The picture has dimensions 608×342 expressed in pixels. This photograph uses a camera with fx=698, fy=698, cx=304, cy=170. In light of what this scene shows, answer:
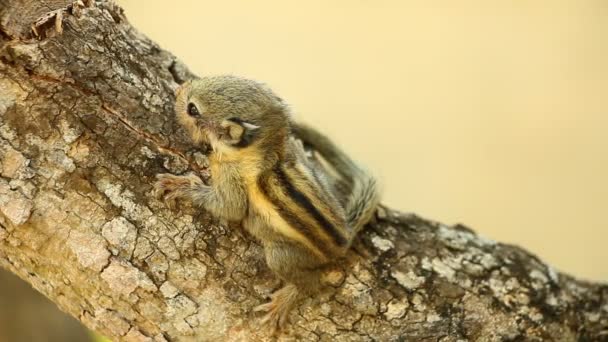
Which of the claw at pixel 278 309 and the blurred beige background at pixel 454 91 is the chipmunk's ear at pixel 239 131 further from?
the blurred beige background at pixel 454 91

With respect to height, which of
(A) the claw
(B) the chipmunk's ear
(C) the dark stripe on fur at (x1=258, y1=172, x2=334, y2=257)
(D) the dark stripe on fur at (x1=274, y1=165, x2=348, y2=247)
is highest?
(B) the chipmunk's ear

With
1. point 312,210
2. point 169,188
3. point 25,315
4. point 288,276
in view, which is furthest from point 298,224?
point 25,315

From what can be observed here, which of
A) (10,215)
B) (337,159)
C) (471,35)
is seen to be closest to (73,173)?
(10,215)

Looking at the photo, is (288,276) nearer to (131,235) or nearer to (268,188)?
(268,188)

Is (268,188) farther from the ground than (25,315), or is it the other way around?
(268,188)

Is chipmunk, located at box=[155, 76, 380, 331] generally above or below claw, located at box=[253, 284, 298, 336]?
above

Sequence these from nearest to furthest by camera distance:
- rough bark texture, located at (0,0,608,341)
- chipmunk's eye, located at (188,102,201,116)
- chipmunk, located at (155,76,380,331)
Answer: rough bark texture, located at (0,0,608,341) < chipmunk, located at (155,76,380,331) < chipmunk's eye, located at (188,102,201,116)

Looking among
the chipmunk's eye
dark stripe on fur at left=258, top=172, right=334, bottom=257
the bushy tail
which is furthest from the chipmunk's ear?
the bushy tail

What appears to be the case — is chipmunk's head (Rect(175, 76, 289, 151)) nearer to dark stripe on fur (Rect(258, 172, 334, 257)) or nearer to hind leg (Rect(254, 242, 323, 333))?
dark stripe on fur (Rect(258, 172, 334, 257))
